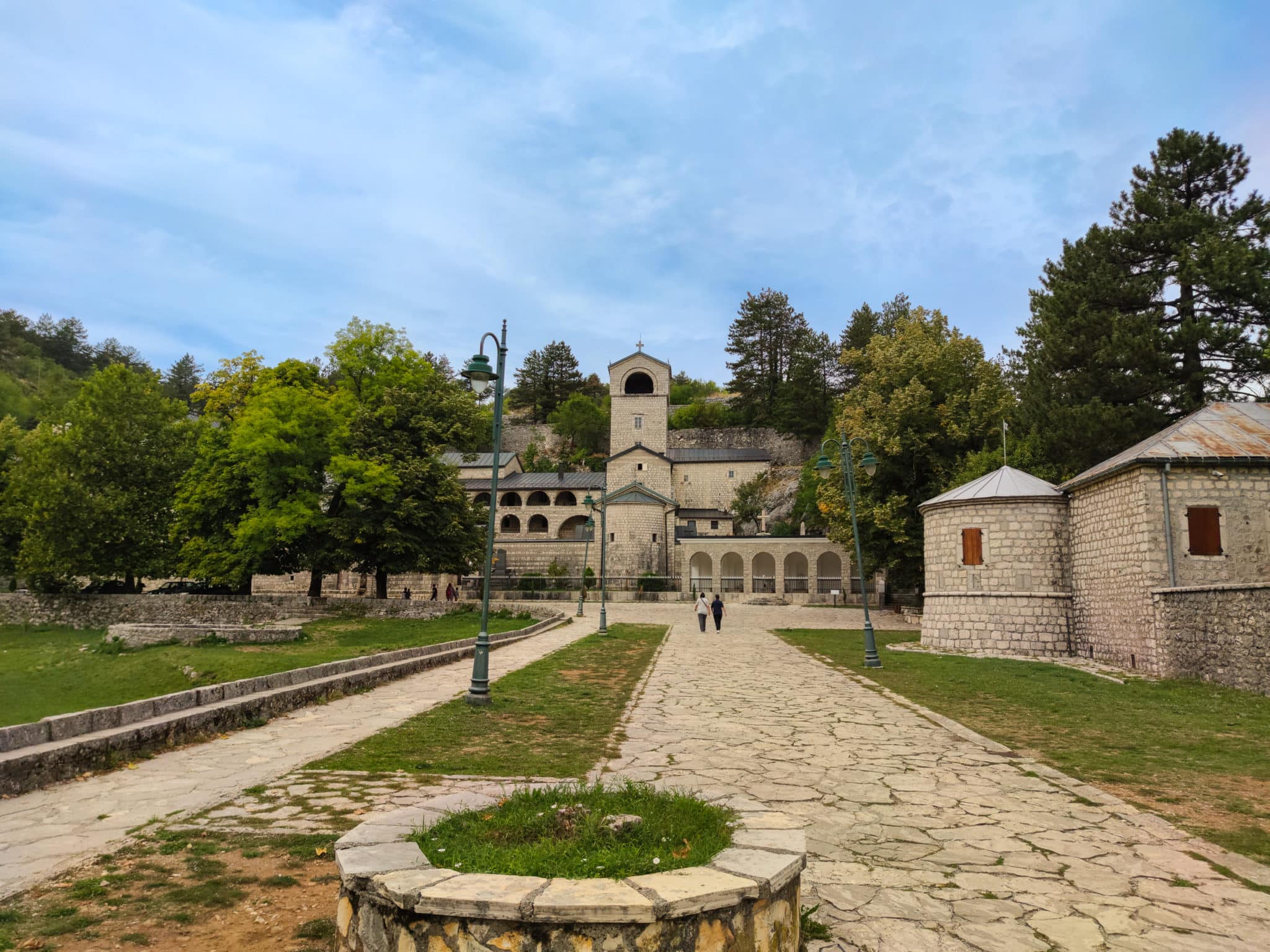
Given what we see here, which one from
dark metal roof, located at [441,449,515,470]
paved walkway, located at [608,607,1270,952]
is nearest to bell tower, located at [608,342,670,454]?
dark metal roof, located at [441,449,515,470]

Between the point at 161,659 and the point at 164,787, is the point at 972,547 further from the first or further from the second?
the point at 161,659

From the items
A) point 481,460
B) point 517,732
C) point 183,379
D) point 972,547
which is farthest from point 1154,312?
point 183,379

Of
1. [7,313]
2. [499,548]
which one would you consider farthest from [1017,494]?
[7,313]

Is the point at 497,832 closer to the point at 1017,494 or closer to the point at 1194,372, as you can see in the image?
the point at 1017,494

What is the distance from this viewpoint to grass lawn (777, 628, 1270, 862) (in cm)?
596

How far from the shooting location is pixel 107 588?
34.5m

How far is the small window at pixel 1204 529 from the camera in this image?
15.4 m

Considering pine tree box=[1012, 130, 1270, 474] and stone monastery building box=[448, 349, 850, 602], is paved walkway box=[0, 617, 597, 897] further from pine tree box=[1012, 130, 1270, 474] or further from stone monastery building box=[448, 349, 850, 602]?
stone monastery building box=[448, 349, 850, 602]

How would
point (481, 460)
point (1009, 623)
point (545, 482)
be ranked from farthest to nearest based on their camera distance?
point (481, 460) → point (545, 482) → point (1009, 623)

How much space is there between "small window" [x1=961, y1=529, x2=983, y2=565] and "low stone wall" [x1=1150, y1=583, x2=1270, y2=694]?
15.3 ft

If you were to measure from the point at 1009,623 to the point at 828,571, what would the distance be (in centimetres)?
2790

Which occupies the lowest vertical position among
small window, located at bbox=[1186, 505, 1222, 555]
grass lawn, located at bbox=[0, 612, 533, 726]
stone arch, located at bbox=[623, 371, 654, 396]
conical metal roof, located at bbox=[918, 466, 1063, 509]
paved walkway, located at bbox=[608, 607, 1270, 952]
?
grass lawn, located at bbox=[0, 612, 533, 726]

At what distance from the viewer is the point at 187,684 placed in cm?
1639

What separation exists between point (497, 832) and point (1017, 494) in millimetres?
18821
